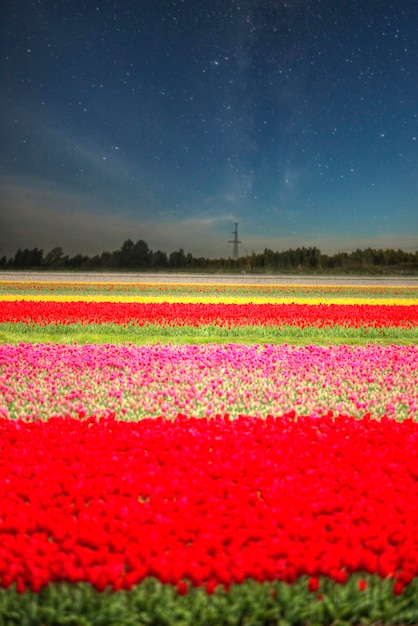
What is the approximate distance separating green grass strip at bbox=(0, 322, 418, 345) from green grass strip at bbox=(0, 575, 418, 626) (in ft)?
34.5

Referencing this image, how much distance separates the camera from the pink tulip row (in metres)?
7.48

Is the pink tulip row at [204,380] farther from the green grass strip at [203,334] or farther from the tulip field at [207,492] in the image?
the green grass strip at [203,334]

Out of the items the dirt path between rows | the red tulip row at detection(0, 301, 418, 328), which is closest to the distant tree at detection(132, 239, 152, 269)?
the dirt path between rows

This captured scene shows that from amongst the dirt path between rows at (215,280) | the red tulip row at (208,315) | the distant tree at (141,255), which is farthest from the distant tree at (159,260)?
the red tulip row at (208,315)

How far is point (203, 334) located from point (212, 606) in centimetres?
1191

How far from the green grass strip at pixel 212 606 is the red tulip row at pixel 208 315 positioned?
1278 centimetres

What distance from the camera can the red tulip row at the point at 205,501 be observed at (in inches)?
132

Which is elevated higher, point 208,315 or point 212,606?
point 208,315

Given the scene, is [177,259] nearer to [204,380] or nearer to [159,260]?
[159,260]

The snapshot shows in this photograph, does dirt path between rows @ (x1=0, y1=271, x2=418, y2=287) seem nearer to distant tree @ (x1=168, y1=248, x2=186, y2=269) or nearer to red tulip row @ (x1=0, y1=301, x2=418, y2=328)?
red tulip row @ (x1=0, y1=301, x2=418, y2=328)

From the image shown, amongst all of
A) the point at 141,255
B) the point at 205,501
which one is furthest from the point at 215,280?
the point at 141,255

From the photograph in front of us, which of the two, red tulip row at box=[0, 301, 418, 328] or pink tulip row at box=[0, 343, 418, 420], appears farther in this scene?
red tulip row at box=[0, 301, 418, 328]

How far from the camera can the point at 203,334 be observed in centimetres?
1498

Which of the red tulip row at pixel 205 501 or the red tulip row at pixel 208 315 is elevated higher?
the red tulip row at pixel 208 315
